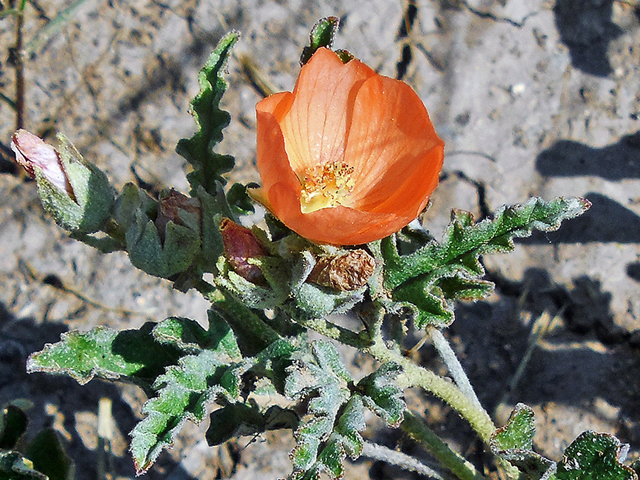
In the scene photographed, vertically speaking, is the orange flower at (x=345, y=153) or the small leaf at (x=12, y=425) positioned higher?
the orange flower at (x=345, y=153)

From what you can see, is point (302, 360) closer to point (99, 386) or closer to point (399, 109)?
point (399, 109)

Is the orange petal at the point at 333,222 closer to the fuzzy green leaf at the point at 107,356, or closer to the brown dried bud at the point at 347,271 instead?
the brown dried bud at the point at 347,271

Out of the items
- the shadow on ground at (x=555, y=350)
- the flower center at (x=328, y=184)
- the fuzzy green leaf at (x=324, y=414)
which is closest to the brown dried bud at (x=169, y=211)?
the flower center at (x=328, y=184)

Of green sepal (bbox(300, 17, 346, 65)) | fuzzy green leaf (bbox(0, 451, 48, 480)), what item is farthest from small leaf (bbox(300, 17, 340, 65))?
fuzzy green leaf (bbox(0, 451, 48, 480))

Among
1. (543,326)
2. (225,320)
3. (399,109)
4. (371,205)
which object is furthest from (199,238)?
(543,326)

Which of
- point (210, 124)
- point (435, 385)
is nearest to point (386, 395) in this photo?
point (435, 385)

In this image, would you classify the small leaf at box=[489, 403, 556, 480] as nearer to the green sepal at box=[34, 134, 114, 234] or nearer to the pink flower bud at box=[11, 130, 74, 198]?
the green sepal at box=[34, 134, 114, 234]
